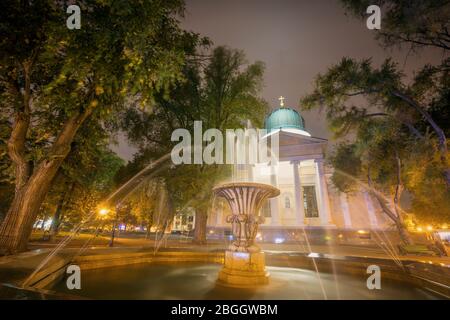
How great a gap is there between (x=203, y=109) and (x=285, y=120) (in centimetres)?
3455

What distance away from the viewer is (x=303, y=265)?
1020 cm

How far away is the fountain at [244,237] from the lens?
23.0ft

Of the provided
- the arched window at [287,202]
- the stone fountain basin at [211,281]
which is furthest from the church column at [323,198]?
the stone fountain basin at [211,281]

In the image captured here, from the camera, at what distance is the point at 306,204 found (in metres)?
39.8

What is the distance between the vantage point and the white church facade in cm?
3309

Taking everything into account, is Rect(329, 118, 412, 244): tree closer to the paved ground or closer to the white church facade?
the paved ground

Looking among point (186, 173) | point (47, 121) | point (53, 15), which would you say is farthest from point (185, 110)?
point (53, 15)

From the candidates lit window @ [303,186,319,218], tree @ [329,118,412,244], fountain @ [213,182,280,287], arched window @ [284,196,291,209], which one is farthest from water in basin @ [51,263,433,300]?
arched window @ [284,196,291,209]

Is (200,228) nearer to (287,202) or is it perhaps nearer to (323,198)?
(323,198)

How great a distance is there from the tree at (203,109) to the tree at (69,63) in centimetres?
875

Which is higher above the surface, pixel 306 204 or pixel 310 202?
pixel 310 202

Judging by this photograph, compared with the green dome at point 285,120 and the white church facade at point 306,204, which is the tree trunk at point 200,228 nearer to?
the white church facade at point 306,204

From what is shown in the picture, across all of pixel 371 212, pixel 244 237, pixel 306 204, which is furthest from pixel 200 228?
pixel 371 212
